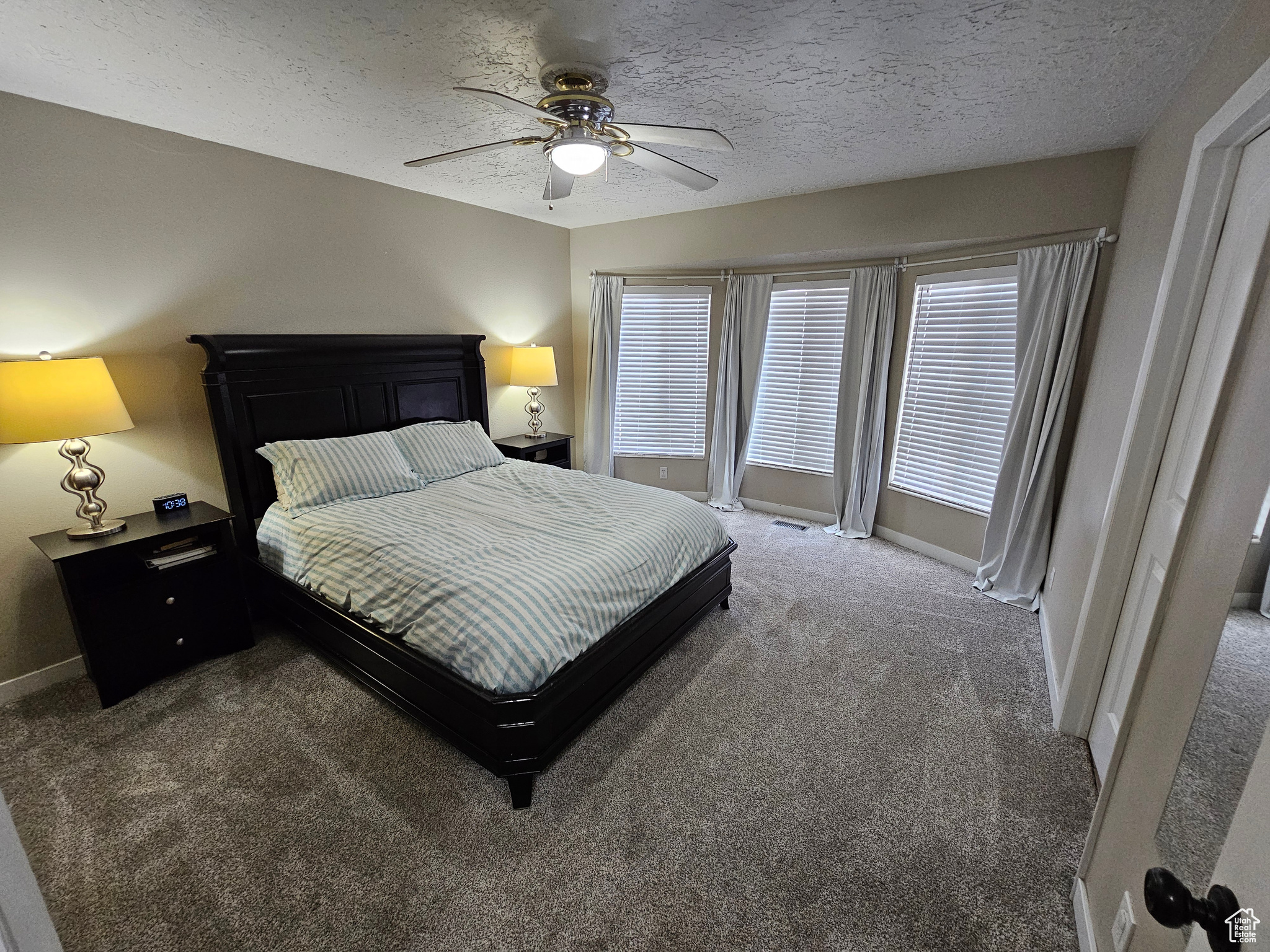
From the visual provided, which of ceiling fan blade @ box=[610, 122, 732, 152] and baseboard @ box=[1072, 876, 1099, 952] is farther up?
ceiling fan blade @ box=[610, 122, 732, 152]

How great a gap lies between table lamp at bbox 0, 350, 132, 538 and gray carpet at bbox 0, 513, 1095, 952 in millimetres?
973

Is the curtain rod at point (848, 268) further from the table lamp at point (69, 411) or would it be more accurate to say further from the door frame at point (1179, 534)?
the table lamp at point (69, 411)

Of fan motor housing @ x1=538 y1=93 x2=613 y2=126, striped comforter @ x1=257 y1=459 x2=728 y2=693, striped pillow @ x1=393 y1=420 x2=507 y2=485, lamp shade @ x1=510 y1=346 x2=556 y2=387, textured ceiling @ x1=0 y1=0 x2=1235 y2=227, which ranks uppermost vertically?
textured ceiling @ x1=0 y1=0 x2=1235 y2=227

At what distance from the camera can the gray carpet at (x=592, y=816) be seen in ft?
5.01

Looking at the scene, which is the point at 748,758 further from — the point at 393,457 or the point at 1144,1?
the point at 1144,1

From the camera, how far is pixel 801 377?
4582mm

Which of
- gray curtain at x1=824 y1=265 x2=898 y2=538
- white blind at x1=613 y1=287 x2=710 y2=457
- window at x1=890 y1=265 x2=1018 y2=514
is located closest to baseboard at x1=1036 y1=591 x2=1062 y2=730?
window at x1=890 y1=265 x2=1018 y2=514

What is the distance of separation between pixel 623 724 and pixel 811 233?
136 inches

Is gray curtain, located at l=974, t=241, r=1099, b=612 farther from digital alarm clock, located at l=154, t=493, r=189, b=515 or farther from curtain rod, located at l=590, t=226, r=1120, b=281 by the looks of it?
digital alarm clock, located at l=154, t=493, r=189, b=515

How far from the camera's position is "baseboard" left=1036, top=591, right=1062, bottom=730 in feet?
7.68

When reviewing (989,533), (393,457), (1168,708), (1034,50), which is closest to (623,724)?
(1168,708)

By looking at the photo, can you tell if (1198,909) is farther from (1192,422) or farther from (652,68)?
(652,68)

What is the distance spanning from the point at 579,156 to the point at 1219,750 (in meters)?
2.36

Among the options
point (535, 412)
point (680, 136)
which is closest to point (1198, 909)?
point (680, 136)
